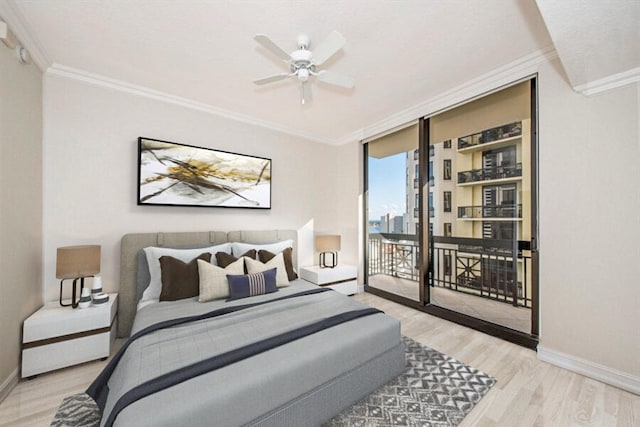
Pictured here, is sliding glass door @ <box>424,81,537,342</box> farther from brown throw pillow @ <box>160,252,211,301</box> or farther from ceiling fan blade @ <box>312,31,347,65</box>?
brown throw pillow @ <box>160,252,211,301</box>

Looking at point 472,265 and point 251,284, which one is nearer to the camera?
point 251,284

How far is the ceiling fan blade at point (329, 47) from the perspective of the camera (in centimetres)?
171

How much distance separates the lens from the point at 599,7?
134 cm

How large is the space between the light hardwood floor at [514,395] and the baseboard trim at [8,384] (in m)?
0.03

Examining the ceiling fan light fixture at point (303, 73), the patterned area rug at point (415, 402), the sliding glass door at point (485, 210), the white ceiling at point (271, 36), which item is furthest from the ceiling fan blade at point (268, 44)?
the patterned area rug at point (415, 402)

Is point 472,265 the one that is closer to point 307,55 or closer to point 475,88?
point 475,88

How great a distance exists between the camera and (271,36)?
206 centimetres

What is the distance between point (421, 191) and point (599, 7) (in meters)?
2.20

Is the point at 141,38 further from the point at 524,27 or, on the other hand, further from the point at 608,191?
the point at 608,191

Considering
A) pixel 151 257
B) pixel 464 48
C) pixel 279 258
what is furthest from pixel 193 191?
pixel 464 48

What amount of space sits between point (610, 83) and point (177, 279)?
4063 millimetres

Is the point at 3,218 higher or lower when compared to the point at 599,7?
lower

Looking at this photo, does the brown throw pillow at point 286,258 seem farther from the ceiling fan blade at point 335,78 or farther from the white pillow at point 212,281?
the ceiling fan blade at point 335,78

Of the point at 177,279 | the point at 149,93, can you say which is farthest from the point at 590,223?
the point at 149,93
